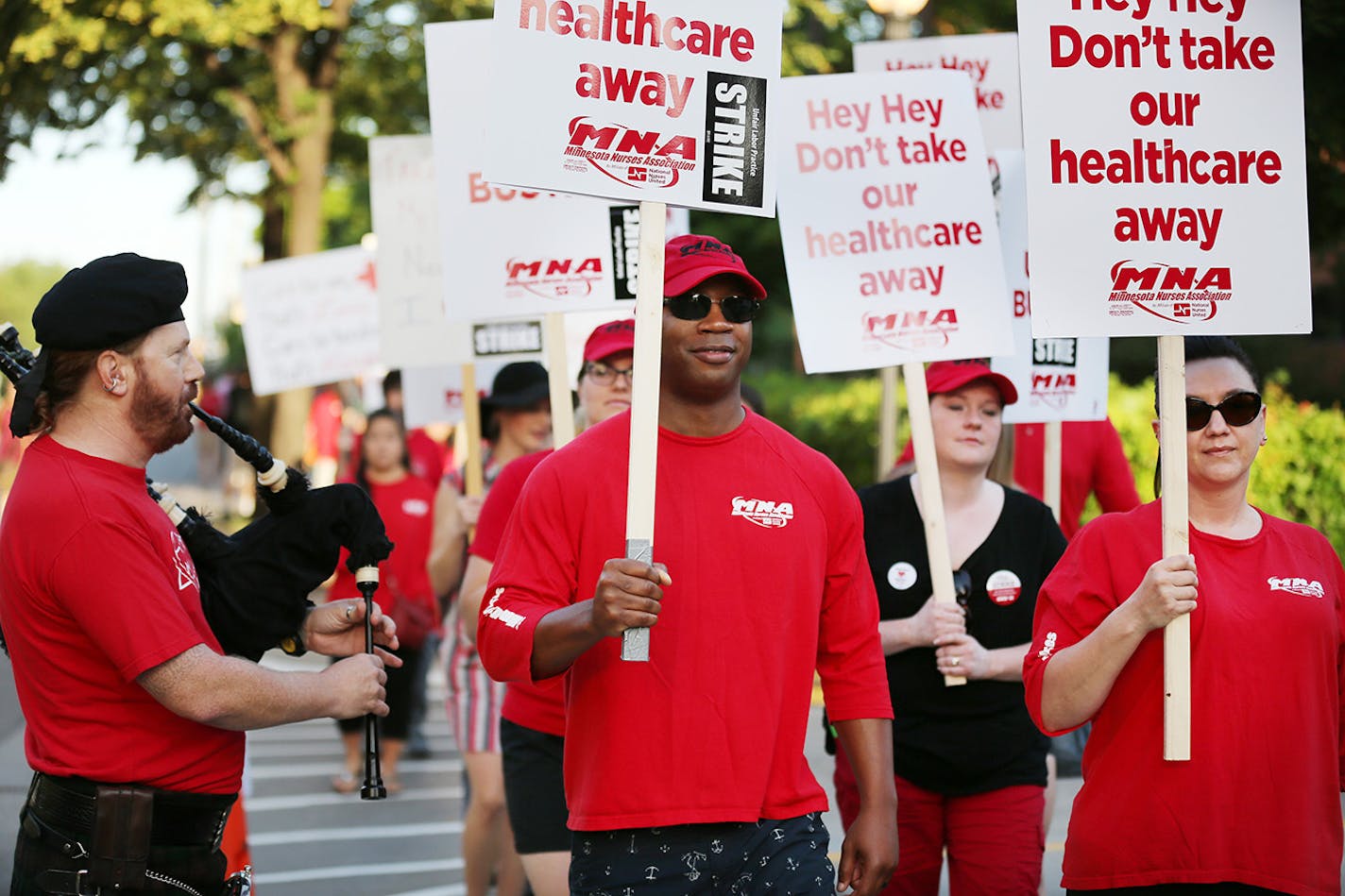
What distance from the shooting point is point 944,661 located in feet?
17.0

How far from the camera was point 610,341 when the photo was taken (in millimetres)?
5773

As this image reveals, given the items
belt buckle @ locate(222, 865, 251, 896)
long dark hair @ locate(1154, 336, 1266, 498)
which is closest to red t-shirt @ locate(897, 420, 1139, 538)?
long dark hair @ locate(1154, 336, 1266, 498)

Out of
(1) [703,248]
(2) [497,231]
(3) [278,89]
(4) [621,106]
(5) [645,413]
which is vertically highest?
(3) [278,89]

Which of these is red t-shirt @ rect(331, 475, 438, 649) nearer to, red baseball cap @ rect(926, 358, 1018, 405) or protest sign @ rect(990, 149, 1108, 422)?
protest sign @ rect(990, 149, 1108, 422)

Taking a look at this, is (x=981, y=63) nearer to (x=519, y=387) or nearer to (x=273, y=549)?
(x=519, y=387)

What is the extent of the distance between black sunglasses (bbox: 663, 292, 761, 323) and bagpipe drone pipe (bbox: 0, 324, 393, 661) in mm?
893

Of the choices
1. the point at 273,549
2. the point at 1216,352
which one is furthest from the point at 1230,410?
the point at 273,549

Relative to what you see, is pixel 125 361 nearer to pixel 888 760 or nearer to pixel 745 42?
pixel 745 42

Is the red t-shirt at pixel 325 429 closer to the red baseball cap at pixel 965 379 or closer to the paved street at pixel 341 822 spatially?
the paved street at pixel 341 822

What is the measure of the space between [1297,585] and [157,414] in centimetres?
267

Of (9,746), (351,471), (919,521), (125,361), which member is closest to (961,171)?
(919,521)

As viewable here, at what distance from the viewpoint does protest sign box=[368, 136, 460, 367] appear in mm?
7891

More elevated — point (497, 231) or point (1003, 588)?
point (497, 231)

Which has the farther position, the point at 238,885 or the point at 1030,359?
the point at 1030,359
